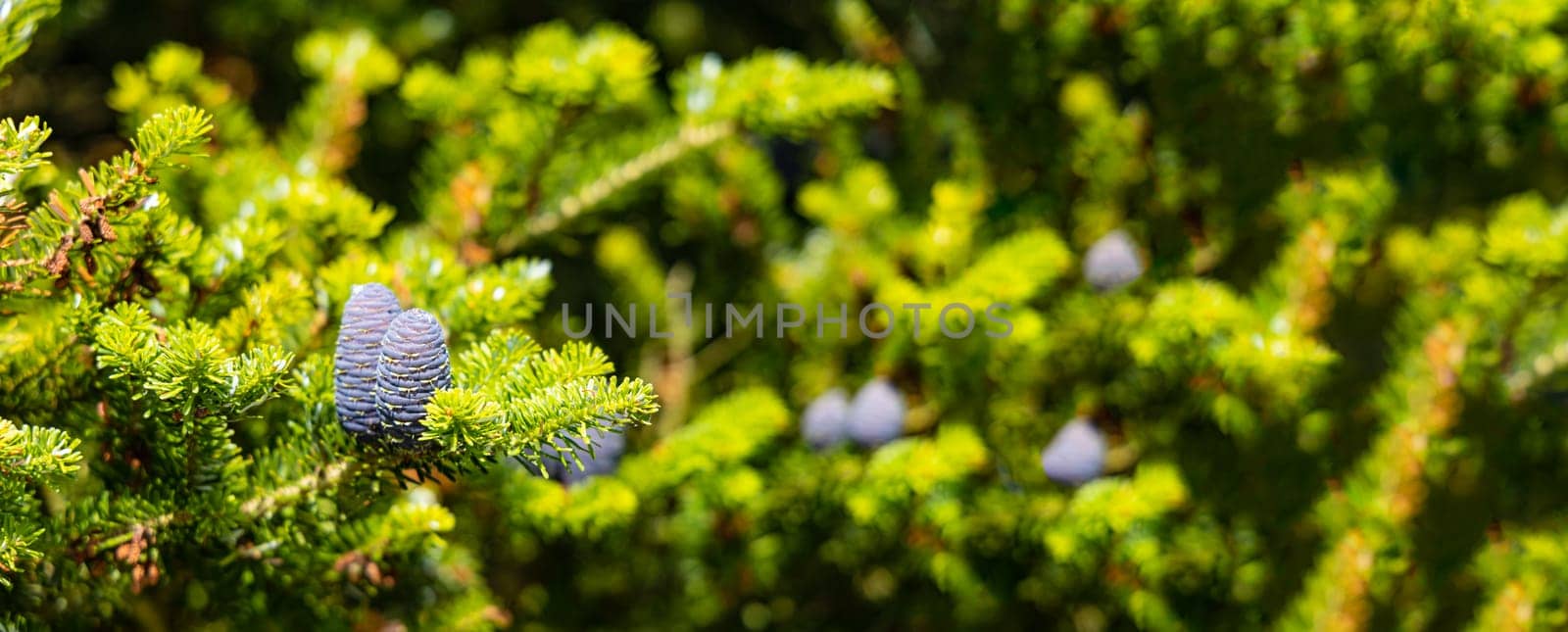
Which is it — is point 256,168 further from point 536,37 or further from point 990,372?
point 990,372

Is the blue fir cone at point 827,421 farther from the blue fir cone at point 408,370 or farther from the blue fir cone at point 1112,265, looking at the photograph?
the blue fir cone at point 408,370

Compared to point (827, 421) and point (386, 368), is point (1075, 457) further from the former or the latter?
point (386, 368)

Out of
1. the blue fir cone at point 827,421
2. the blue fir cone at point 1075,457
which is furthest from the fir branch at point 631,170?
the blue fir cone at point 1075,457

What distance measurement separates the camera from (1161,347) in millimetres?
745

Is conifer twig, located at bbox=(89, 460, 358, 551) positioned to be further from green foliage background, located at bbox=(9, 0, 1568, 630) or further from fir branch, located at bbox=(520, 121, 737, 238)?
fir branch, located at bbox=(520, 121, 737, 238)

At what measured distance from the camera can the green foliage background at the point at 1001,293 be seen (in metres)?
0.68

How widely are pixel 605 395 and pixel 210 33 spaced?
34.7 inches

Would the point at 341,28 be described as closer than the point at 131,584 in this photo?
No

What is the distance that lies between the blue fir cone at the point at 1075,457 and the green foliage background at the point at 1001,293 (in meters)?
0.02

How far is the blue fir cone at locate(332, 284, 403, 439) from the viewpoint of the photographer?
44 centimetres

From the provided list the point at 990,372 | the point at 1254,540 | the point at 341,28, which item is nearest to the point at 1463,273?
the point at 1254,540

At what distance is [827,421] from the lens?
0.78 meters

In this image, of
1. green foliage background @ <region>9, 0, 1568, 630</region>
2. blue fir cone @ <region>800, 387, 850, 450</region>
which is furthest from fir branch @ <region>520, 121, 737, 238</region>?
blue fir cone @ <region>800, 387, 850, 450</region>

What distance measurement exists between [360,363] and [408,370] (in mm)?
41
